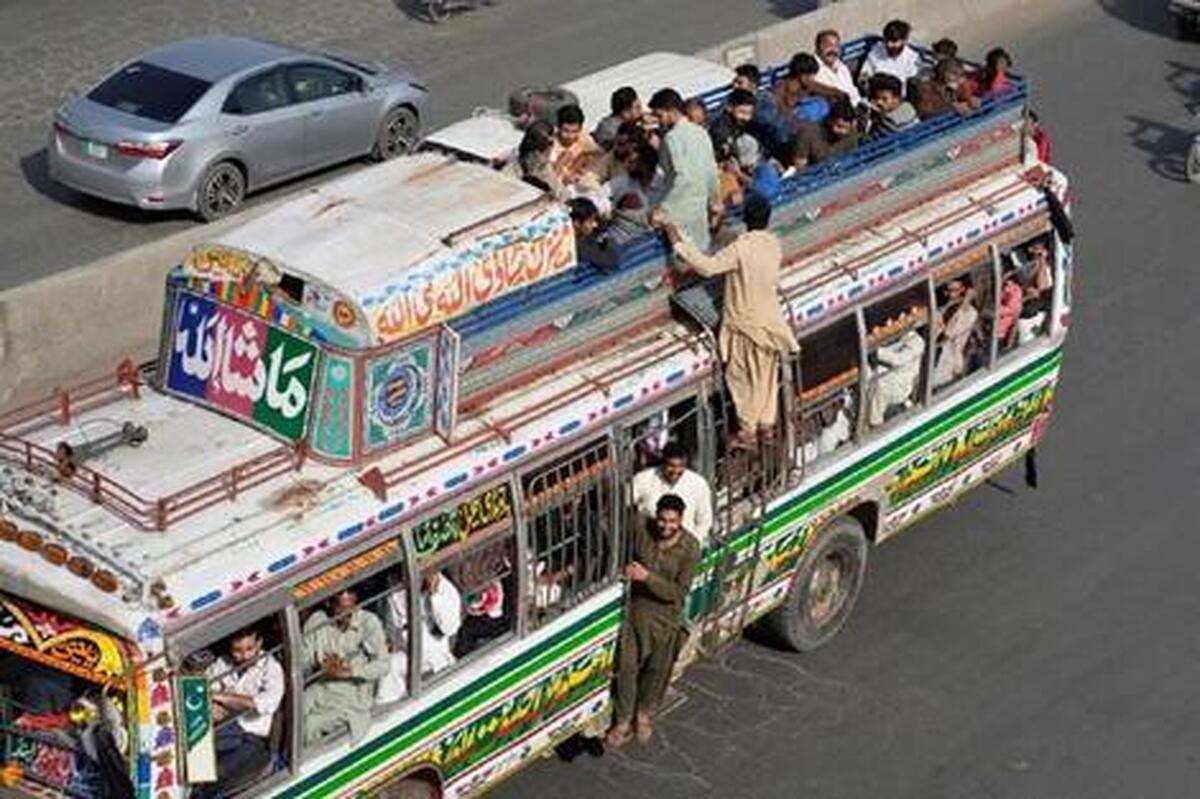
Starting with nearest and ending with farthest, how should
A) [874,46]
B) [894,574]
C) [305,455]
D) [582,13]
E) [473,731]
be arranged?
[305,455] < [473,731] < [894,574] < [874,46] < [582,13]

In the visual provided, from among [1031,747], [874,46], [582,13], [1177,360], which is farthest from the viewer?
[582,13]

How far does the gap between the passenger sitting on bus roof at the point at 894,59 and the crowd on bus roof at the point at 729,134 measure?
0.03 feet

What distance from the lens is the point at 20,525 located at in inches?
358

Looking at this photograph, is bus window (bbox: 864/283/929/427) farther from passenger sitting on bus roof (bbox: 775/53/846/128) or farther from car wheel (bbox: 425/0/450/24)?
car wheel (bbox: 425/0/450/24)

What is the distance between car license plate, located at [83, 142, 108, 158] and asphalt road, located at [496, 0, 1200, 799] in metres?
8.70

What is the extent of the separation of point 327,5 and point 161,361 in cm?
1604

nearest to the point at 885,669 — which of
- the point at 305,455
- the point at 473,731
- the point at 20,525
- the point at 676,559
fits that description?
the point at 676,559

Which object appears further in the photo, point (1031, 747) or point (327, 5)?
point (327, 5)

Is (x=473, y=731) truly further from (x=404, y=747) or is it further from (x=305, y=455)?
(x=305, y=455)

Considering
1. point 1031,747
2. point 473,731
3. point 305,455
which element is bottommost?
point 1031,747

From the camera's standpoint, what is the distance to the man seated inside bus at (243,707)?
909 centimetres

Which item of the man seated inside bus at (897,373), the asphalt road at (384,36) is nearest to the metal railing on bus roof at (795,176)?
the man seated inside bus at (897,373)

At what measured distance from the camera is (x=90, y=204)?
19906 millimetres

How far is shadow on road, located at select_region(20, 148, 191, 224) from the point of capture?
64.6ft
